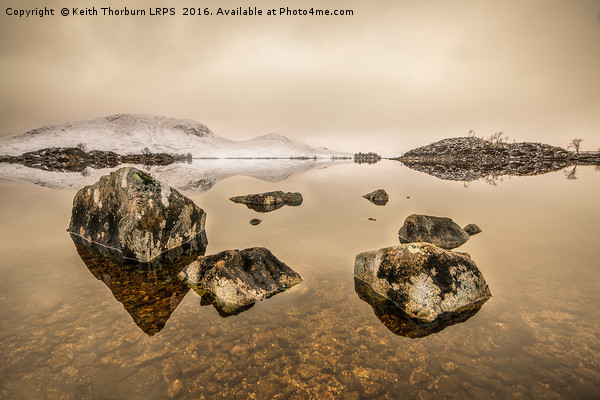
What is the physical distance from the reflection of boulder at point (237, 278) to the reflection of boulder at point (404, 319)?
8.58ft

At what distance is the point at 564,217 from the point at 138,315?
2348cm

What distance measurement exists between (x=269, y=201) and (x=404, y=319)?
15236 mm

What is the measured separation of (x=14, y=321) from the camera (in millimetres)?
6320

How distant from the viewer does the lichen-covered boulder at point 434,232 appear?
38.7 ft

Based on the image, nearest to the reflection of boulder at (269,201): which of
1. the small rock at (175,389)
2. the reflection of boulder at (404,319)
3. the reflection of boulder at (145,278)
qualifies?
the reflection of boulder at (145,278)

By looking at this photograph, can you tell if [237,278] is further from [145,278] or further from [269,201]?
[269,201]

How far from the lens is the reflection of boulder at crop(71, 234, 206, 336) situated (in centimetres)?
690

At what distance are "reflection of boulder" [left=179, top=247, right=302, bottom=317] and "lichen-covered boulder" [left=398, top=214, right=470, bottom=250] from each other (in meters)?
6.68

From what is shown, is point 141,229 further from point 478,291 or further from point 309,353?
point 478,291

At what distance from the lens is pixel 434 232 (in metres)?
12.1

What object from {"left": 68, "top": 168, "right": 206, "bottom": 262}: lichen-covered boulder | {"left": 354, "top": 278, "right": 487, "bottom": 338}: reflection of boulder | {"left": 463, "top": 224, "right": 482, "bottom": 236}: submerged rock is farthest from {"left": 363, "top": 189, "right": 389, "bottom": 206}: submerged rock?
{"left": 354, "top": 278, "right": 487, "bottom": 338}: reflection of boulder

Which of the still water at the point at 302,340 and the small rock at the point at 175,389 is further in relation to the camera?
the still water at the point at 302,340

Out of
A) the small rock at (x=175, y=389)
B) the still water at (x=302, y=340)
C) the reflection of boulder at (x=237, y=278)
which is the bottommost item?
the small rock at (x=175, y=389)

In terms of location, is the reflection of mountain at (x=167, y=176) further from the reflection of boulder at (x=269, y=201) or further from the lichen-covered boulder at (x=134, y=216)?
the lichen-covered boulder at (x=134, y=216)
